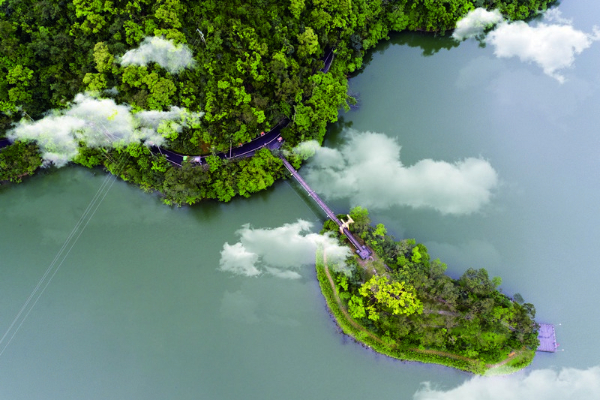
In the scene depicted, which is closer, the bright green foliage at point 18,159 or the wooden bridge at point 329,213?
the wooden bridge at point 329,213

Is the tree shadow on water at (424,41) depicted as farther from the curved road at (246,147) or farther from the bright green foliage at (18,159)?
the bright green foliage at (18,159)

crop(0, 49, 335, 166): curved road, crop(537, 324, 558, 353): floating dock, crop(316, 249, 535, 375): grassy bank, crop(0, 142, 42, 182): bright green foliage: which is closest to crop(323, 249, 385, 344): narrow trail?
crop(316, 249, 535, 375): grassy bank

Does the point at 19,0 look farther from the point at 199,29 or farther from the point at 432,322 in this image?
the point at 432,322

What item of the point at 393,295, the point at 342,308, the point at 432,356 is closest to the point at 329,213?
the point at 342,308

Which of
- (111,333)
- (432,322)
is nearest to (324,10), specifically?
(432,322)

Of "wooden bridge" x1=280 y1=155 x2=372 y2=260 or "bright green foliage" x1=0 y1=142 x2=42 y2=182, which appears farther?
"bright green foliage" x1=0 y1=142 x2=42 y2=182

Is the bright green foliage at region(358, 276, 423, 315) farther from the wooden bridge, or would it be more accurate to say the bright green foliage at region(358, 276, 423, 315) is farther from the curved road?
the curved road

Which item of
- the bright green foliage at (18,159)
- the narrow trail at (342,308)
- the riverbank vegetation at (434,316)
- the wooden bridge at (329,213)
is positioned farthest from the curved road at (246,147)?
the riverbank vegetation at (434,316)

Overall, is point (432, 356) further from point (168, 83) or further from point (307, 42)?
point (168, 83)
